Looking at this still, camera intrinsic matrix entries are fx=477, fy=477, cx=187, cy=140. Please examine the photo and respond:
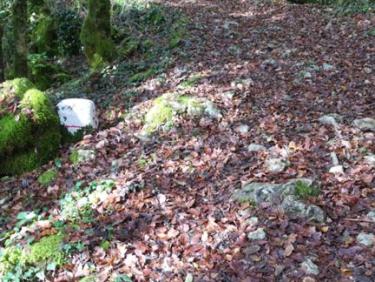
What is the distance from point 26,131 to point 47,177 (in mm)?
829

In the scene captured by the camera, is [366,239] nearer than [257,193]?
Yes

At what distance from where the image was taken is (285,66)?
8.93m

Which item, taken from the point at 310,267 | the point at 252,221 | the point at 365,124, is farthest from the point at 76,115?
the point at 310,267

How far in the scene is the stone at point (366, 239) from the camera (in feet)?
14.2

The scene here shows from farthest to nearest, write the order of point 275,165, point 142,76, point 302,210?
point 142,76, point 275,165, point 302,210

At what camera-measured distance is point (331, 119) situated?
21.7 feet

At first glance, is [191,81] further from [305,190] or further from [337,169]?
[305,190]

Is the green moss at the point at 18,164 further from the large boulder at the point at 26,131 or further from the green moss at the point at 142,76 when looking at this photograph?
the green moss at the point at 142,76

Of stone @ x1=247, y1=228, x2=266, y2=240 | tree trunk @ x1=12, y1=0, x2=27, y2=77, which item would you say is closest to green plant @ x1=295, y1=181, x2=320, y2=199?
stone @ x1=247, y1=228, x2=266, y2=240

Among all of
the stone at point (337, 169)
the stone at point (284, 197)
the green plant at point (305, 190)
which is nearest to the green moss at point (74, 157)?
the stone at point (284, 197)

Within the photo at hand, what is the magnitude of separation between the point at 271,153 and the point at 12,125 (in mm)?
3557

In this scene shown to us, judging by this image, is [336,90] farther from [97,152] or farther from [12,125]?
[12,125]

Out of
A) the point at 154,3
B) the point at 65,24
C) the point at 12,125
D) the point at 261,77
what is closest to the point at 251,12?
the point at 154,3

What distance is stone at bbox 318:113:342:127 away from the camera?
6.54 m
